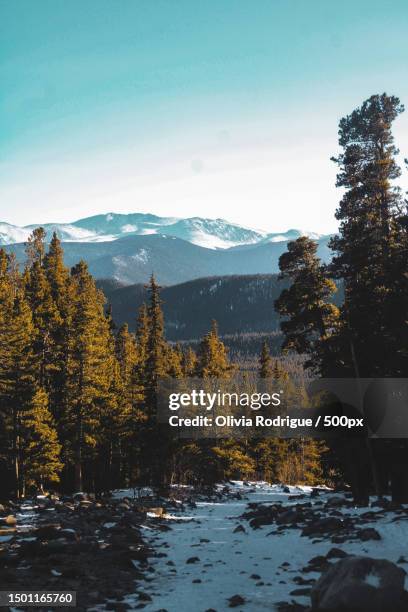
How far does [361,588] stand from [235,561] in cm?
677

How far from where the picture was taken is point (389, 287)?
857 inches

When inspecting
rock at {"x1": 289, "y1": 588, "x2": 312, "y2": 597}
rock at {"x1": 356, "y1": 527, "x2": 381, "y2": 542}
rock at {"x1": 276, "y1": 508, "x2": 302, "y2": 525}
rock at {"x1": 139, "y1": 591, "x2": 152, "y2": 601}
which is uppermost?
rock at {"x1": 289, "y1": 588, "x2": 312, "y2": 597}

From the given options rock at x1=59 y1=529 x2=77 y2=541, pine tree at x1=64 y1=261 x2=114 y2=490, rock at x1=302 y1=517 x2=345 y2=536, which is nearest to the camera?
rock at x1=59 y1=529 x2=77 y2=541

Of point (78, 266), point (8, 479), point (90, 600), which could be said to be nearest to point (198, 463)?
point (8, 479)

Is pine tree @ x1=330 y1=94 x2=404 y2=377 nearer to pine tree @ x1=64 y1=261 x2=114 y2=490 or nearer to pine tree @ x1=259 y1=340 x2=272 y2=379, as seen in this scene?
pine tree @ x1=64 y1=261 x2=114 y2=490

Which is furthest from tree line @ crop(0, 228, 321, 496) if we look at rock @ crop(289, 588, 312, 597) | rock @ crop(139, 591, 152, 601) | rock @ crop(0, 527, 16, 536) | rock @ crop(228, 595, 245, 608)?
rock @ crop(289, 588, 312, 597)

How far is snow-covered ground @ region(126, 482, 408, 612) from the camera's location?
11430 millimetres

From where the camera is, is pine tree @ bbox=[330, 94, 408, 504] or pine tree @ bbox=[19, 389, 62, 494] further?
pine tree @ bbox=[19, 389, 62, 494]

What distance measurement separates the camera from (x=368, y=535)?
51.2 feet

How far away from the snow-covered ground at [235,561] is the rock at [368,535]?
7.9 inches

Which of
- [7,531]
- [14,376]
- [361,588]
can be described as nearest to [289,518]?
[7,531]

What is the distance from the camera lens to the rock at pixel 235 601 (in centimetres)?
1089

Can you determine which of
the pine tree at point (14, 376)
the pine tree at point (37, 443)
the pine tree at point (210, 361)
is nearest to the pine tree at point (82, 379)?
the pine tree at point (37, 443)

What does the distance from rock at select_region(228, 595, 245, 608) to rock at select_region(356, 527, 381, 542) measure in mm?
5746
